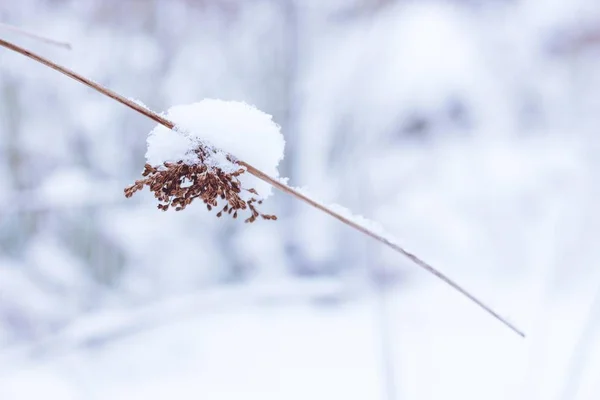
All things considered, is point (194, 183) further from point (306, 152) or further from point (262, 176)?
point (306, 152)

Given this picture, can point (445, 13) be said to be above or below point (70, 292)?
above

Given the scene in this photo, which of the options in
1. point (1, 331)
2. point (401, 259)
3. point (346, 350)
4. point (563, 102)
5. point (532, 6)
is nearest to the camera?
point (346, 350)

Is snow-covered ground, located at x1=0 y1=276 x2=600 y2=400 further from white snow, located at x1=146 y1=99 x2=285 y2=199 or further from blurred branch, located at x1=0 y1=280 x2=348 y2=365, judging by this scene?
white snow, located at x1=146 y1=99 x2=285 y2=199

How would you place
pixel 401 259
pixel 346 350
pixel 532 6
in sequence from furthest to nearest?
pixel 532 6 → pixel 401 259 → pixel 346 350

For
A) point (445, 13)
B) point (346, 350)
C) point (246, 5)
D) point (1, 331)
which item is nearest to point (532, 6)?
point (445, 13)

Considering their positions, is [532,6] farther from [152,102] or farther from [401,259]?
[152,102]

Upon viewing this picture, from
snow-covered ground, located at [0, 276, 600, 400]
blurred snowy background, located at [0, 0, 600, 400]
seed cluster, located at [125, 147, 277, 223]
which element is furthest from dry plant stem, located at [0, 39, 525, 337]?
blurred snowy background, located at [0, 0, 600, 400]
